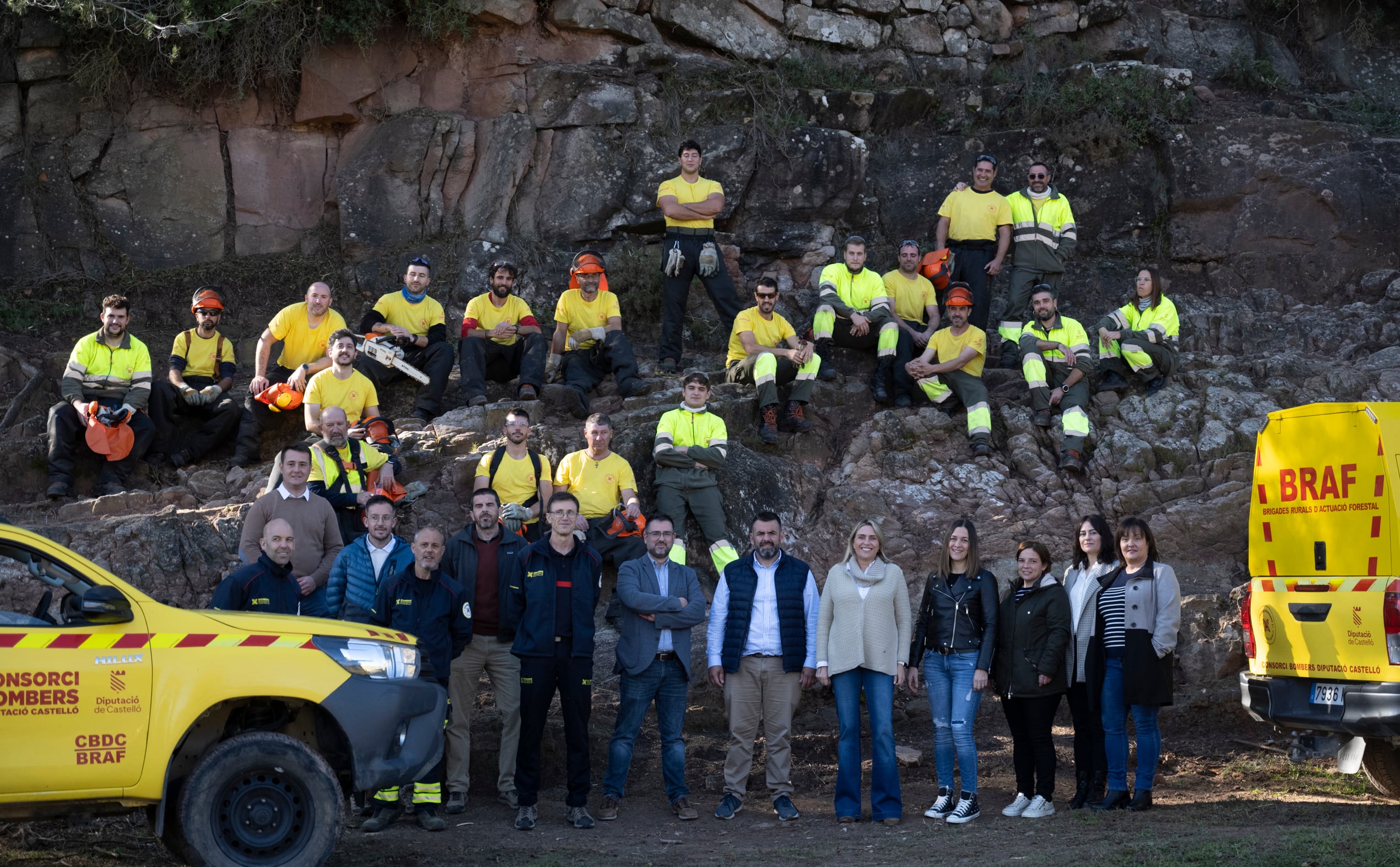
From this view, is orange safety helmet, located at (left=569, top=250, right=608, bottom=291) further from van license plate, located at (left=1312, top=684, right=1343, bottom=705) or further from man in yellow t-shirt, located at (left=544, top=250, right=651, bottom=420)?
van license plate, located at (left=1312, top=684, right=1343, bottom=705)

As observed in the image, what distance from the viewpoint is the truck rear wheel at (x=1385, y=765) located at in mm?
8258

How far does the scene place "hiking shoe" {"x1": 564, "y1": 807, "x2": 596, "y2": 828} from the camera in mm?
8227

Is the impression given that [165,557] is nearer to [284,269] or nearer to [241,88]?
[284,269]

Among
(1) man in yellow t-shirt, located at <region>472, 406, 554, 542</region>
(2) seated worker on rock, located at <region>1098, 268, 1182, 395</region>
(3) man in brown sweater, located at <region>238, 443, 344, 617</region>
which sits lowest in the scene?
(3) man in brown sweater, located at <region>238, 443, 344, 617</region>

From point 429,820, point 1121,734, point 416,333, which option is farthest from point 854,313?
point 429,820

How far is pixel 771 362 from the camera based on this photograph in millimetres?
12883

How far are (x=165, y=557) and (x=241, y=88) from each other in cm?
842

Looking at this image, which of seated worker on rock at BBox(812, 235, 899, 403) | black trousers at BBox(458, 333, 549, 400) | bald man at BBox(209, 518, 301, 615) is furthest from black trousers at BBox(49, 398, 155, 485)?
seated worker on rock at BBox(812, 235, 899, 403)

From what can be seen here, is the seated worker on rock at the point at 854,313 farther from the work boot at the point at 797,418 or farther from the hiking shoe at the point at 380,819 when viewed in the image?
the hiking shoe at the point at 380,819

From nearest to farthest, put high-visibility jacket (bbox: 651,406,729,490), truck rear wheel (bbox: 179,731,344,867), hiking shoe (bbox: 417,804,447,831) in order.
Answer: truck rear wheel (bbox: 179,731,344,867)
hiking shoe (bbox: 417,804,447,831)
high-visibility jacket (bbox: 651,406,729,490)

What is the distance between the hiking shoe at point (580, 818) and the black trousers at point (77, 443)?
6140 millimetres

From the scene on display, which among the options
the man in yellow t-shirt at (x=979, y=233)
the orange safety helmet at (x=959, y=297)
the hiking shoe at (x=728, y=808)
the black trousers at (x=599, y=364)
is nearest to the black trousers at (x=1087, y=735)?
the hiking shoe at (x=728, y=808)

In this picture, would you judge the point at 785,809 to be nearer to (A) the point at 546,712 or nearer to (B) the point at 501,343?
(A) the point at 546,712

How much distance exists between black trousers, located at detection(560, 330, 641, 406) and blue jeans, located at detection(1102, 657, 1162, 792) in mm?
6368
